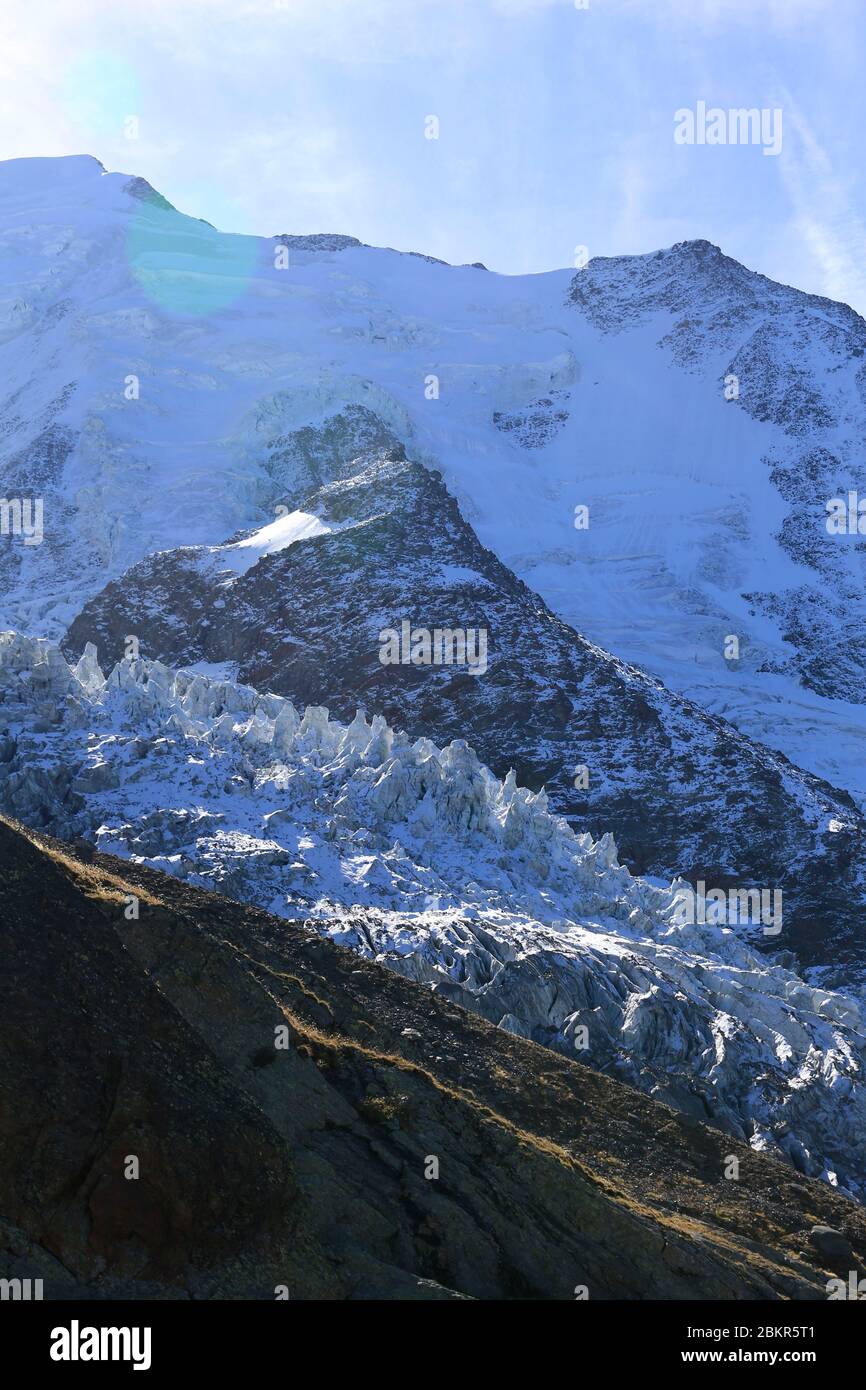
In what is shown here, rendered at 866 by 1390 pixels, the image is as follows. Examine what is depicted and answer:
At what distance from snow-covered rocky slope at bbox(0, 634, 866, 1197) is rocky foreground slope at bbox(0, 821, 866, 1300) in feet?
61.2

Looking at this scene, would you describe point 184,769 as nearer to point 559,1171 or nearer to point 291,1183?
point 559,1171

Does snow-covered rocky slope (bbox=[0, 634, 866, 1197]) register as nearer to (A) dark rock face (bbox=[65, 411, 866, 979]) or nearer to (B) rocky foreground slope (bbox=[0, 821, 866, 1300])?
(B) rocky foreground slope (bbox=[0, 821, 866, 1300])

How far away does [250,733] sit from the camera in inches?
4488

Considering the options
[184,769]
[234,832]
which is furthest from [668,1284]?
[184,769]

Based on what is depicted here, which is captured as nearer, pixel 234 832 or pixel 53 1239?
pixel 53 1239

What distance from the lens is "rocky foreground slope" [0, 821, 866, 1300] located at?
2862 cm

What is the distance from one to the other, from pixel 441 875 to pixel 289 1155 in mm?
69800

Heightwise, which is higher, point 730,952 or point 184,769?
point 184,769

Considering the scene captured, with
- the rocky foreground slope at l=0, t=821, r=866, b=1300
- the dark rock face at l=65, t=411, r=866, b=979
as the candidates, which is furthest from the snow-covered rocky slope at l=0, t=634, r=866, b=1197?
the dark rock face at l=65, t=411, r=866, b=979

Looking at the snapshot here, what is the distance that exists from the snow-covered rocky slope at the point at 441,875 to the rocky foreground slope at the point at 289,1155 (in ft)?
61.2
